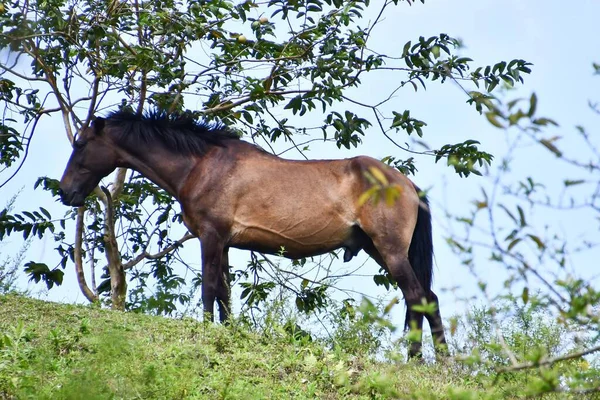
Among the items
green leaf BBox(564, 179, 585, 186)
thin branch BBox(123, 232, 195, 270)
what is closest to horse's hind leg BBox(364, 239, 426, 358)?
thin branch BBox(123, 232, 195, 270)

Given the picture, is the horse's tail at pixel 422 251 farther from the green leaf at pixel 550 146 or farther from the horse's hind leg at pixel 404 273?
the green leaf at pixel 550 146

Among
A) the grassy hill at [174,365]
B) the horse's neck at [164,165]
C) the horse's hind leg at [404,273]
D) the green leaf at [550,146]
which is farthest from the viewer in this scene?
the horse's neck at [164,165]

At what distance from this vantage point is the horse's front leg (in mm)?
8484

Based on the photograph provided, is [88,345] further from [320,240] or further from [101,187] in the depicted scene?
[101,187]

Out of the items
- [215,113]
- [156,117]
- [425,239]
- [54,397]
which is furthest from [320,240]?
[54,397]

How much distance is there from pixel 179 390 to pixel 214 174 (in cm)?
375

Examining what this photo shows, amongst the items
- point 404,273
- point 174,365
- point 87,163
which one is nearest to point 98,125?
point 87,163

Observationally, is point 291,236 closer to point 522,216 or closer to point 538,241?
point 538,241

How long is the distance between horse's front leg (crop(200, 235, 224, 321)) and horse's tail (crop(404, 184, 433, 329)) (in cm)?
188

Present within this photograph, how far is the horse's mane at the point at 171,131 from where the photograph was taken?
912 cm

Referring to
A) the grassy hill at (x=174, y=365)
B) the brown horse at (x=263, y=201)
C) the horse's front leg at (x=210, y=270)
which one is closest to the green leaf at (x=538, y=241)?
the grassy hill at (x=174, y=365)

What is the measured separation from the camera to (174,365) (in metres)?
5.93

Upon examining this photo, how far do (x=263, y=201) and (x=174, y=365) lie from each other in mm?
3113

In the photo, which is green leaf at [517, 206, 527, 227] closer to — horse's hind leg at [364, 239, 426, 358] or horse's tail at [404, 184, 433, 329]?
horse's hind leg at [364, 239, 426, 358]
